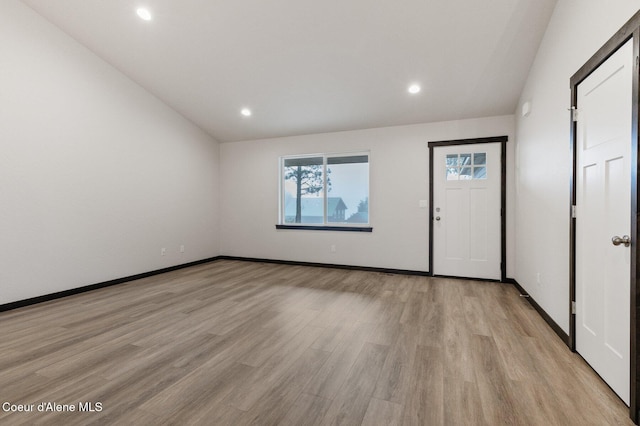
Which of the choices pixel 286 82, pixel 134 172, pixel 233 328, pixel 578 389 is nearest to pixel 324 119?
pixel 286 82

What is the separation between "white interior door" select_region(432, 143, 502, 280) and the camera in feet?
14.9

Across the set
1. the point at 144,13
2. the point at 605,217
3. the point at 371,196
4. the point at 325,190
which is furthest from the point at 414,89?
the point at 144,13

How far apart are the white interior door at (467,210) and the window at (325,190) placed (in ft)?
4.14

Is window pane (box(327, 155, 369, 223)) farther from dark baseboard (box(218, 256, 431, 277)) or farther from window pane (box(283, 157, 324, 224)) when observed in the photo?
dark baseboard (box(218, 256, 431, 277))

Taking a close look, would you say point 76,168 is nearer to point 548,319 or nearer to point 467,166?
point 467,166

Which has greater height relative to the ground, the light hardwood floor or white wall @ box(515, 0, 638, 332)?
white wall @ box(515, 0, 638, 332)

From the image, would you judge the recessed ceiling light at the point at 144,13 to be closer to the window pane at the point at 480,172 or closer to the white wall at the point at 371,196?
the white wall at the point at 371,196

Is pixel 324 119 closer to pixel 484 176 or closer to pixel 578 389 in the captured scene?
pixel 484 176

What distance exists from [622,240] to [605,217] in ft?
0.93

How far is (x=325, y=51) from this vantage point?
11.8ft

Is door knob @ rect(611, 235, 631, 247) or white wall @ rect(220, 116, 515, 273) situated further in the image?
white wall @ rect(220, 116, 515, 273)

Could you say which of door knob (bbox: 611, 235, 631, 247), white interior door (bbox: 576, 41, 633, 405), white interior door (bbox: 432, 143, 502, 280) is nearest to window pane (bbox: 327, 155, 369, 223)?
white interior door (bbox: 432, 143, 502, 280)

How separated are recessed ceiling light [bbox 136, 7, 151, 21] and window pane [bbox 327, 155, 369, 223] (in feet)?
11.1

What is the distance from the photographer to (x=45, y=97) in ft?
11.7
